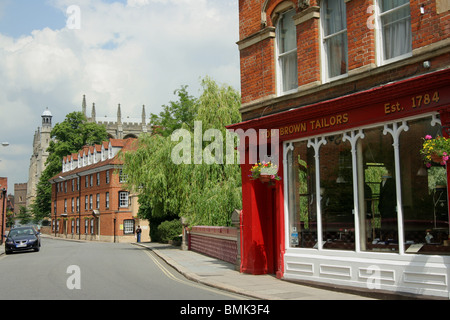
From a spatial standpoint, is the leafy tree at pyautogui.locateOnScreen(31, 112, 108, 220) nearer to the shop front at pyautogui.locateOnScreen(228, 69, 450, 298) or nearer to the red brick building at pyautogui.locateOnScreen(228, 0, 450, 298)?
the red brick building at pyautogui.locateOnScreen(228, 0, 450, 298)

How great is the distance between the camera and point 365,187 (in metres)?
10.5

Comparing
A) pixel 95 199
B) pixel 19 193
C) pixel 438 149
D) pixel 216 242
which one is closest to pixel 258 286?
pixel 438 149

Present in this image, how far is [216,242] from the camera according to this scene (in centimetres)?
2008

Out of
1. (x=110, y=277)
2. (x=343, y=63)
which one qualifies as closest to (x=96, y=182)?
(x=110, y=277)

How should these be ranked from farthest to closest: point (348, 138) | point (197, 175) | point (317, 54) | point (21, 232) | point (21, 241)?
point (21, 232) → point (21, 241) → point (197, 175) → point (317, 54) → point (348, 138)

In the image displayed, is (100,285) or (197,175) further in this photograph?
(197,175)

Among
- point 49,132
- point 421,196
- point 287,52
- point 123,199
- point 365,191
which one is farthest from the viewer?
point 49,132

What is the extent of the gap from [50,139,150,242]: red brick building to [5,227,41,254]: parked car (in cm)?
1977

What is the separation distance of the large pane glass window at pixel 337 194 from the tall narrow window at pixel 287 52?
7.95 feet

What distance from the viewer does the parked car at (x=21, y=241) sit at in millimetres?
26922

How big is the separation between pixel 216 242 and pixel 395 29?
12.4 meters

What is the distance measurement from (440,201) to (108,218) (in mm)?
51637

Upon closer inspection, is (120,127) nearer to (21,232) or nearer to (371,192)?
(21,232)

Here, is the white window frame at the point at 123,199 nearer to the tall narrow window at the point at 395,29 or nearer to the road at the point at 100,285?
the road at the point at 100,285
